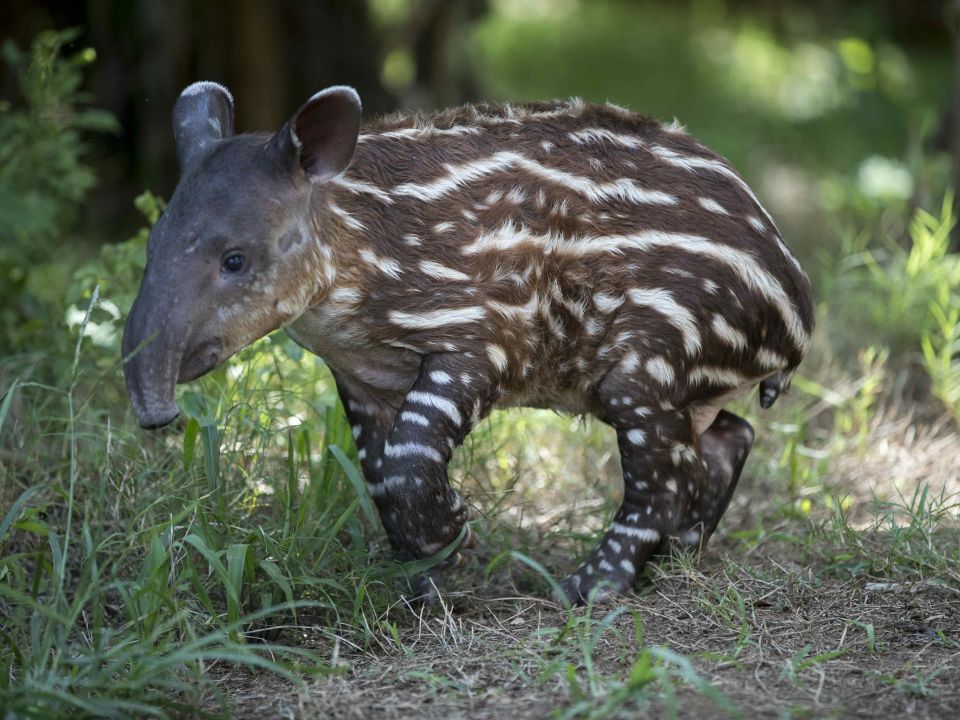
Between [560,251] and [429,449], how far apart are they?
31.9 inches

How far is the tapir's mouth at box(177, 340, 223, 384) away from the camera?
3.79m

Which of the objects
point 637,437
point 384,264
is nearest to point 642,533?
point 637,437

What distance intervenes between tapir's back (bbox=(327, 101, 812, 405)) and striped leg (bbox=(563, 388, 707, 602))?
6.5 inches

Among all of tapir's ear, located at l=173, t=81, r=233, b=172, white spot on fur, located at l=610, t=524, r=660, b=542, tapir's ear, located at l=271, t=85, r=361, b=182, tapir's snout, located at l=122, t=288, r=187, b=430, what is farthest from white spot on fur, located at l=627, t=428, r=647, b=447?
tapir's ear, located at l=173, t=81, r=233, b=172

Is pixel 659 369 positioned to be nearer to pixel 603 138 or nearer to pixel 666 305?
pixel 666 305

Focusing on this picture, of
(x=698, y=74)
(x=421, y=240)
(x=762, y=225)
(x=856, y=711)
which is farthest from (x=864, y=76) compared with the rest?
(x=856, y=711)

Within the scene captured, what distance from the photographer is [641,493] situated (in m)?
4.41

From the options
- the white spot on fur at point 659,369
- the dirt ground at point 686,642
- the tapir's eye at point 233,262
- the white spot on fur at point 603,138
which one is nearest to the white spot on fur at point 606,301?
the white spot on fur at point 659,369

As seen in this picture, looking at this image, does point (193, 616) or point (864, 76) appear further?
point (864, 76)

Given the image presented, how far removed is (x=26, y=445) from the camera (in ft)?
15.7

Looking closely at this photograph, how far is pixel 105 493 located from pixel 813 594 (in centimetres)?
244

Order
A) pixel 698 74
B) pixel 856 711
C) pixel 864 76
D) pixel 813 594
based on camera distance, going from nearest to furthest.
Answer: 1. pixel 856 711
2. pixel 813 594
3. pixel 864 76
4. pixel 698 74

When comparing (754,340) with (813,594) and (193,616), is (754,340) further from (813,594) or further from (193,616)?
(193,616)

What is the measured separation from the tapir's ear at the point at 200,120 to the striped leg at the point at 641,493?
62.7 inches
